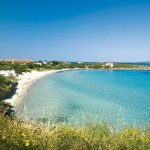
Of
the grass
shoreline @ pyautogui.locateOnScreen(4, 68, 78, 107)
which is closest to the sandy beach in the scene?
shoreline @ pyautogui.locateOnScreen(4, 68, 78, 107)

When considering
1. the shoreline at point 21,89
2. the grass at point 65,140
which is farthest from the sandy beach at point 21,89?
the grass at point 65,140

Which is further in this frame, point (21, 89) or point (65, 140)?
point (21, 89)

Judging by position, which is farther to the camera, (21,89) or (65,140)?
(21,89)

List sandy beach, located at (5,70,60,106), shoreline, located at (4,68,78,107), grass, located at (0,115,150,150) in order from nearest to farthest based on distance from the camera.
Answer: grass, located at (0,115,150,150) → shoreline, located at (4,68,78,107) → sandy beach, located at (5,70,60,106)

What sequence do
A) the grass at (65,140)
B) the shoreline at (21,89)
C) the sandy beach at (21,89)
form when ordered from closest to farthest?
the grass at (65,140)
the shoreline at (21,89)
the sandy beach at (21,89)

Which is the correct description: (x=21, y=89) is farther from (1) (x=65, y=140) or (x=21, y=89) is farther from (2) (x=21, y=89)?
(1) (x=65, y=140)

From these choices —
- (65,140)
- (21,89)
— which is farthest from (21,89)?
(65,140)

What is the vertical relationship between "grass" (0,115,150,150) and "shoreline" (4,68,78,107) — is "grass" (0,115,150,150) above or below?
above

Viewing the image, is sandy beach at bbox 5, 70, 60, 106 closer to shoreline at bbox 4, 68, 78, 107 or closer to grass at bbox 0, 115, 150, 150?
shoreline at bbox 4, 68, 78, 107

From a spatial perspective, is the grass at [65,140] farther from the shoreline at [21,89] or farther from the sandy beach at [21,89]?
the sandy beach at [21,89]

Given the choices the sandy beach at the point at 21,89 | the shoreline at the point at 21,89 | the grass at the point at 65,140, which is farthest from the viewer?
the sandy beach at the point at 21,89

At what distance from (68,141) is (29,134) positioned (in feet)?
4.45

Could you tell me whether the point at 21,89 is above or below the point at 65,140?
below

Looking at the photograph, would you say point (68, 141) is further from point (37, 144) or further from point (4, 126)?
point (4, 126)
